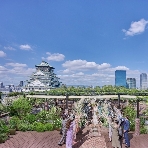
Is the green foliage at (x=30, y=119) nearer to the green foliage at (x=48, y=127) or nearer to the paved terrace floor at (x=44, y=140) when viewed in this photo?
the green foliage at (x=48, y=127)

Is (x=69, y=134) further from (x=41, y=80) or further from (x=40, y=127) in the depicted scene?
(x=41, y=80)

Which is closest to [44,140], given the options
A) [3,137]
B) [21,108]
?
[3,137]

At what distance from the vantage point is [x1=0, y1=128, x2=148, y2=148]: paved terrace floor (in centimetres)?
1183

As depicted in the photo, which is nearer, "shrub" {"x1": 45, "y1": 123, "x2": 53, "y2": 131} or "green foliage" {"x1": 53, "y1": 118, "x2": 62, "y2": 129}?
"shrub" {"x1": 45, "y1": 123, "x2": 53, "y2": 131}

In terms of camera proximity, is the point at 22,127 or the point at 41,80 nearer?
the point at 22,127

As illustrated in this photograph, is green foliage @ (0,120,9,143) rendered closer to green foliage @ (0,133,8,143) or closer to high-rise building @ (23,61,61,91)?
green foliage @ (0,133,8,143)

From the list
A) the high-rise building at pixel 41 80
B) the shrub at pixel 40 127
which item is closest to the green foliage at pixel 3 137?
the shrub at pixel 40 127

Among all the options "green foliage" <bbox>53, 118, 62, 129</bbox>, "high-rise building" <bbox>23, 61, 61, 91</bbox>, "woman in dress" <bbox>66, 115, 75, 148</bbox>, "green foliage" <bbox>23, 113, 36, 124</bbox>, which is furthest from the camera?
"high-rise building" <bbox>23, 61, 61, 91</bbox>

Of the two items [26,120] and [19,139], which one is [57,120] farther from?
[19,139]

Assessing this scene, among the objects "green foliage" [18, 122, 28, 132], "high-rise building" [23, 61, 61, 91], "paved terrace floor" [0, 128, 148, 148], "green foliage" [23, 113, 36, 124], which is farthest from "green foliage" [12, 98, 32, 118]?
"high-rise building" [23, 61, 61, 91]

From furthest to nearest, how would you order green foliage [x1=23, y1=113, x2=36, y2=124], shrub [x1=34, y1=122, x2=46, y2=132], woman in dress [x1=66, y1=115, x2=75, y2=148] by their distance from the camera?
1. green foliage [x1=23, y1=113, x2=36, y2=124]
2. shrub [x1=34, y1=122, x2=46, y2=132]
3. woman in dress [x1=66, y1=115, x2=75, y2=148]

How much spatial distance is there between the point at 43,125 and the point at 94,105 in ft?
25.6

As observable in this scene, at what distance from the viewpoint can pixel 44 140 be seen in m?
12.5

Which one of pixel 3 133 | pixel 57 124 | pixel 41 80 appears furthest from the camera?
pixel 41 80
